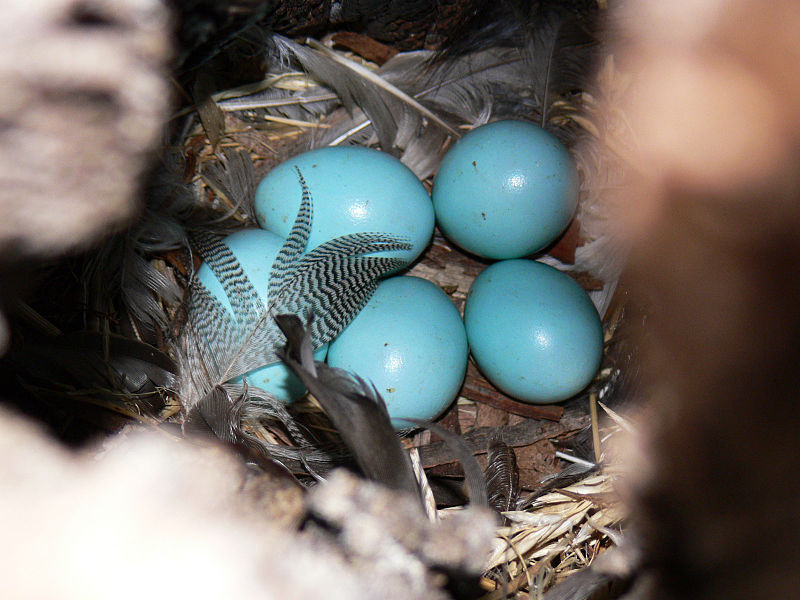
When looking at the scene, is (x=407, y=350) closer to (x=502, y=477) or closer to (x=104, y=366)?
(x=502, y=477)

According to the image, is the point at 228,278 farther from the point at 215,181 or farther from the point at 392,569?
the point at 392,569

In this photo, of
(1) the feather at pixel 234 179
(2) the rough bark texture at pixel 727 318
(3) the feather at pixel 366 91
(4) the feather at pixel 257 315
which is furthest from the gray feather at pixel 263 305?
(2) the rough bark texture at pixel 727 318

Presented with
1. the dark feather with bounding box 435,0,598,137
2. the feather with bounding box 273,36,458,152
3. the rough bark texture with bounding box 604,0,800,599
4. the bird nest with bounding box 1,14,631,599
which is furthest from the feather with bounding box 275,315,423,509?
the dark feather with bounding box 435,0,598,137

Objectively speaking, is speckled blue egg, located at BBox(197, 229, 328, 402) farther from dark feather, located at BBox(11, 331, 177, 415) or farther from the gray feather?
dark feather, located at BBox(11, 331, 177, 415)

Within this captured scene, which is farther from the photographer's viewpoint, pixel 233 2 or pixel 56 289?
pixel 56 289

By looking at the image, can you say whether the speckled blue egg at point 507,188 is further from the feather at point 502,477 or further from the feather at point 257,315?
the feather at point 502,477

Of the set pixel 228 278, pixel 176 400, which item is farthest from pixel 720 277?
pixel 176 400
